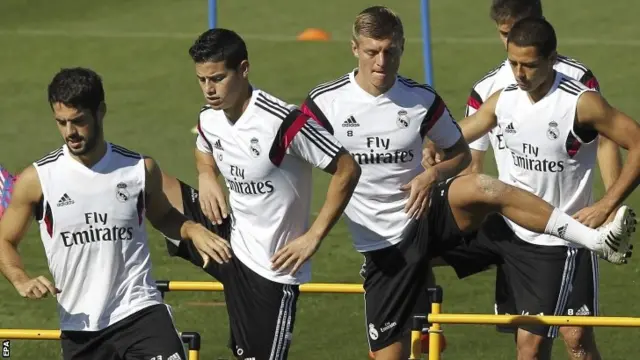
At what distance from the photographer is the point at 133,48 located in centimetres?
2397

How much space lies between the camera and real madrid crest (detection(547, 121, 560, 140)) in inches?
406

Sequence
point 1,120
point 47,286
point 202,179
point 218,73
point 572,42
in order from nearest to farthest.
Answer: point 47,286 → point 218,73 → point 202,179 → point 1,120 → point 572,42

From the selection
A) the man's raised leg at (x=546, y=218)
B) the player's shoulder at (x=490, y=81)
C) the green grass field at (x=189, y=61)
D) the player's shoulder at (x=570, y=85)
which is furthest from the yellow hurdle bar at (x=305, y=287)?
the green grass field at (x=189, y=61)

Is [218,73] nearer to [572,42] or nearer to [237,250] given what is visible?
[237,250]

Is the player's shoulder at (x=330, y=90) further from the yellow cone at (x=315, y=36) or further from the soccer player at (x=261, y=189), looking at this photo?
the yellow cone at (x=315, y=36)

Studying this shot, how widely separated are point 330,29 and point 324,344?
11.9 meters

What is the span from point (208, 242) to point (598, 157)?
281cm

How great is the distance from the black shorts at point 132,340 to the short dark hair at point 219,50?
144 centimetres

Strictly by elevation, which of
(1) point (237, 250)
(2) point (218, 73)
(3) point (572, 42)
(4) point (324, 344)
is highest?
(3) point (572, 42)

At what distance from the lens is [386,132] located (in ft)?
33.8

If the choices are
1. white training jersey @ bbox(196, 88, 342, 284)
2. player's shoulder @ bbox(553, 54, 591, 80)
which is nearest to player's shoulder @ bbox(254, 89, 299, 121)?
white training jersey @ bbox(196, 88, 342, 284)

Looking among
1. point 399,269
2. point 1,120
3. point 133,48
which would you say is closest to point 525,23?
point 399,269

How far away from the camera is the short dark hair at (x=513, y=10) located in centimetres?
1102

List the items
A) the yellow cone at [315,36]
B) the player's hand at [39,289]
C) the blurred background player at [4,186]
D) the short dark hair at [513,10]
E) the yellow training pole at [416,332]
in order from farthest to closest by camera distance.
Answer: the yellow cone at [315,36] < the blurred background player at [4,186] < the short dark hair at [513,10] < the yellow training pole at [416,332] < the player's hand at [39,289]
